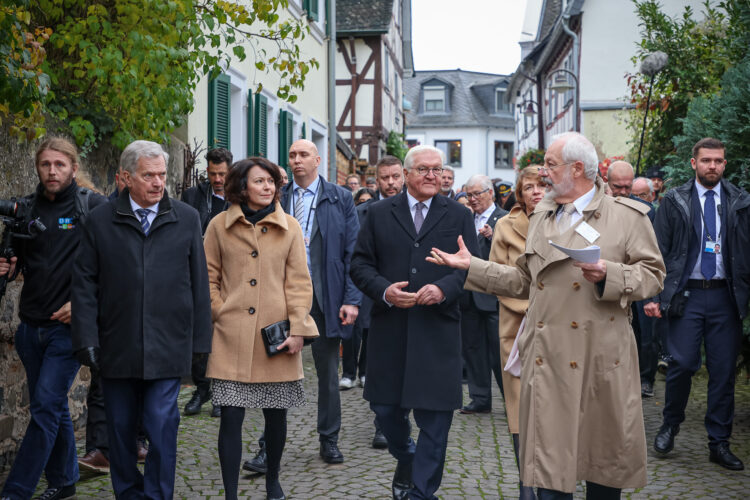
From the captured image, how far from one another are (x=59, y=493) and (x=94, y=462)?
25.4 inches

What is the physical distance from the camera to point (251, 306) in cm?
505

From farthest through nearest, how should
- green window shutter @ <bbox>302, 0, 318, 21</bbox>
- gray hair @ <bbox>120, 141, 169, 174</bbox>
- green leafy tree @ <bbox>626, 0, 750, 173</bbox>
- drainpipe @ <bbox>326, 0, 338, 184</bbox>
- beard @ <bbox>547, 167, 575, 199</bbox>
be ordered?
green window shutter @ <bbox>302, 0, 318, 21</bbox>, drainpipe @ <bbox>326, 0, 338, 184</bbox>, green leafy tree @ <bbox>626, 0, 750, 173</bbox>, gray hair @ <bbox>120, 141, 169, 174</bbox>, beard @ <bbox>547, 167, 575, 199</bbox>

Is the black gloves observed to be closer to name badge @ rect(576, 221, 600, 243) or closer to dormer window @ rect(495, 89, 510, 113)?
name badge @ rect(576, 221, 600, 243)

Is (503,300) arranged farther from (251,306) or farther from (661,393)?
(661,393)

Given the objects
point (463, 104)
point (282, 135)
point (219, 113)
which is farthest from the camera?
point (463, 104)

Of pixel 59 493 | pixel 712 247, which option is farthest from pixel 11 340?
pixel 712 247

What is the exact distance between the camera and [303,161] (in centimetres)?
654

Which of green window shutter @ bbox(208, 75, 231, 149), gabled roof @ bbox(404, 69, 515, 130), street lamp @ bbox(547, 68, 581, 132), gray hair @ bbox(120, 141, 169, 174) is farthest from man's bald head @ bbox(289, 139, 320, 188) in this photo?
gabled roof @ bbox(404, 69, 515, 130)

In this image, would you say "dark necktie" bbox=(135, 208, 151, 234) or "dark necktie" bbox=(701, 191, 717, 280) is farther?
"dark necktie" bbox=(701, 191, 717, 280)

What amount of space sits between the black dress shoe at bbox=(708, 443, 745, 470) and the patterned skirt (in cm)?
311

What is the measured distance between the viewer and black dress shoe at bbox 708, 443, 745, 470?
6305mm

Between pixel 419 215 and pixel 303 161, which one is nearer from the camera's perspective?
pixel 419 215

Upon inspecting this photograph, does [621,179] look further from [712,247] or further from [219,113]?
[219,113]

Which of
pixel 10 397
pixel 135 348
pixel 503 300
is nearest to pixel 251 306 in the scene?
pixel 135 348
